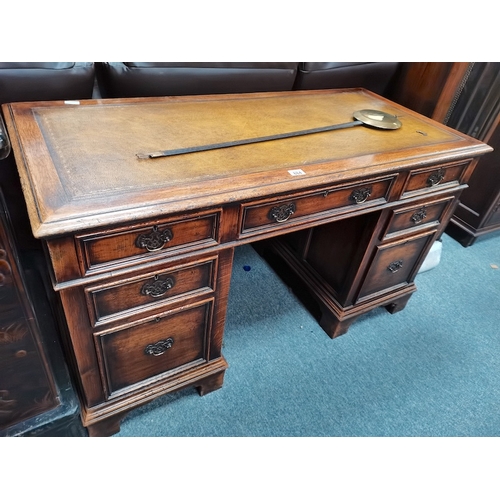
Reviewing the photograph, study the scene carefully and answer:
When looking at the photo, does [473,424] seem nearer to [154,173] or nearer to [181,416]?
[181,416]

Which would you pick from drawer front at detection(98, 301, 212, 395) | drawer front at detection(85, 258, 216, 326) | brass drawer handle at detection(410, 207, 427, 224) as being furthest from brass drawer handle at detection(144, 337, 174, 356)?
brass drawer handle at detection(410, 207, 427, 224)

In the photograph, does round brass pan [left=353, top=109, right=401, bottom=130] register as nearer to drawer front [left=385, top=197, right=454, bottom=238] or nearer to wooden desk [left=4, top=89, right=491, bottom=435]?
wooden desk [left=4, top=89, right=491, bottom=435]

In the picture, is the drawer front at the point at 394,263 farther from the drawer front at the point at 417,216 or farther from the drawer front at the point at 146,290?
the drawer front at the point at 146,290

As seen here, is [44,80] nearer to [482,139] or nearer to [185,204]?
[185,204]

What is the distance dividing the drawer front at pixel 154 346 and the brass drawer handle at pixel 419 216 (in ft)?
2.18

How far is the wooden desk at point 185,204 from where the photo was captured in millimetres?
671

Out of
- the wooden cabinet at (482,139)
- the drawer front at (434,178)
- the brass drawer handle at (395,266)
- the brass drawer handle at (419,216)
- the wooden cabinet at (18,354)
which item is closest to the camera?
the wooden cabinet at (18,354)

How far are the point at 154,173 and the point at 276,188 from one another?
24 centimetres

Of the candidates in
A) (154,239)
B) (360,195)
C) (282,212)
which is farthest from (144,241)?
(360,195)

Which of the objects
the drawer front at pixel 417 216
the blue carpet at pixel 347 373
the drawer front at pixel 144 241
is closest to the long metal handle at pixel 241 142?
the drawer front at pixel 144 241

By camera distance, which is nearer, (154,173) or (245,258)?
(154,173)

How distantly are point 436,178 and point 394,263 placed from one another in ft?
1.01

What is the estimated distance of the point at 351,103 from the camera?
121cm

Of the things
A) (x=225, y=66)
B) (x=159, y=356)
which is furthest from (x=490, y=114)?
(x=159, y=356)
